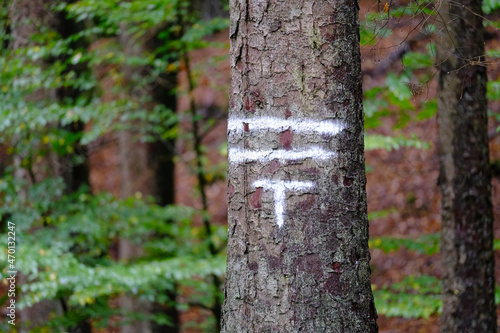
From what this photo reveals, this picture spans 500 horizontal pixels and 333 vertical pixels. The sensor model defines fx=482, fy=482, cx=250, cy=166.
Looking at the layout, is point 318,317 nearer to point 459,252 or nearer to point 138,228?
point 459,252

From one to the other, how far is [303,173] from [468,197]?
197 centimetres

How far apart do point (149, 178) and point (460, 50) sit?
5.38m

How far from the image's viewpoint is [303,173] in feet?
6.08

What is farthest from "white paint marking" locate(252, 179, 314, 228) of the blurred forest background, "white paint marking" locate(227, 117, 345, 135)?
the blurred forest background

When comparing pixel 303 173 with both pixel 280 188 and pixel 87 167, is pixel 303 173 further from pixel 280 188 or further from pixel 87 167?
pixel 87 167

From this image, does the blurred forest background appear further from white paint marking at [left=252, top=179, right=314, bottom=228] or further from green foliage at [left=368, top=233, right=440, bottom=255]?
white paint marking at [left=252, top=179, right=314, bottom=228]

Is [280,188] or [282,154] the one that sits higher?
[282,154]

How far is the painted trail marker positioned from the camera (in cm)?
185

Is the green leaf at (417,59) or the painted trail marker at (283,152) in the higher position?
the green leaf at (417,59)

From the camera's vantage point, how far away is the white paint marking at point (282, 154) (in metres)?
1.85

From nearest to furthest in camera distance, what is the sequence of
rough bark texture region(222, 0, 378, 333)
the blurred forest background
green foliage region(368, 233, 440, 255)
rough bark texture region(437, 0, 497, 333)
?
rough bark texture region(222, 0, 378, 333)
rough bark texture region(437, 0, 497, 333)
the blurred forest background
green foliage region(368, 233, 440, 255)

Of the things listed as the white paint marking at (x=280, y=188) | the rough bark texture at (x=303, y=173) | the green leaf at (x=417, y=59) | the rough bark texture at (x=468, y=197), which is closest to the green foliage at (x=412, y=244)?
the rough bark texture at (x=468, y=197)

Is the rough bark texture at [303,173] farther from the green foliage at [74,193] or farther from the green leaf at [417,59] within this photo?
the green leaf at [417,59]

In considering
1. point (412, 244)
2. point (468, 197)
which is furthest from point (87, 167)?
point (468, 197)
